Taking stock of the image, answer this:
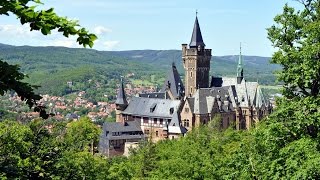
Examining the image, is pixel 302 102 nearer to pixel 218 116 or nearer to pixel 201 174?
pixel 201 174

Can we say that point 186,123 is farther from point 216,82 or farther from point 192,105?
point 216,82

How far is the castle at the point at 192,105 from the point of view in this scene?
8594 cm

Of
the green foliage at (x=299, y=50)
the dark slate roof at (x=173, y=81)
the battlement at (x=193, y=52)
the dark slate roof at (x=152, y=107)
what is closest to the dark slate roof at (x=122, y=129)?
the dark slate roof at (x=152, y=107)

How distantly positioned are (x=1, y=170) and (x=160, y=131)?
80.5 m

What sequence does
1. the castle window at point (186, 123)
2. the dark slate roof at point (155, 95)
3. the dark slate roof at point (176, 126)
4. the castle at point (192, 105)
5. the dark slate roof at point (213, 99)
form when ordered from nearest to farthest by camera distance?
the dark slate roof at point (176, 126) < the castle window at point (186, 123) < the castle at point (192, 105) < the dark slate roof at point (213, 99) < the dark slate roof at point (155, 95)

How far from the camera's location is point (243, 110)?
9531 centimetres

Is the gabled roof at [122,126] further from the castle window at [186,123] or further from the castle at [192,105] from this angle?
the castle window at [186,123]

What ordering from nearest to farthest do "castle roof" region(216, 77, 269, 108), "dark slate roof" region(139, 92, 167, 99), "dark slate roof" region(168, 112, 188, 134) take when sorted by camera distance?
"dark slate roof" region(168, 112, 188, 134), "castle roof" region(216, 77, 269, 108), "dark slate roof" region(139, 92, 167, 99)

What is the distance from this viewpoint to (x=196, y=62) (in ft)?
316

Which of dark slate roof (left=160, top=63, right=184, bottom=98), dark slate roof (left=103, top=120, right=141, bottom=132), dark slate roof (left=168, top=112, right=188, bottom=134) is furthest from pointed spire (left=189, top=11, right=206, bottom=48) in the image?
dark slate roof (left=103, top=120, right=141, bottom=132)

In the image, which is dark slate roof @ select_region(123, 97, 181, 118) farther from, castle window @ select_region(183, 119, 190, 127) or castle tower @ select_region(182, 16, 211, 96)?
castle tower @ select_region(182, 16, 211, 96)

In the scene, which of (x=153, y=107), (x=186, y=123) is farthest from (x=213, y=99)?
(x=153, y=107)

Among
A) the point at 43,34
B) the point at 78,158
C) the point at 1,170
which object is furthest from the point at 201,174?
the point at 43,34

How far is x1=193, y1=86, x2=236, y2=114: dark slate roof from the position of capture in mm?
86375
